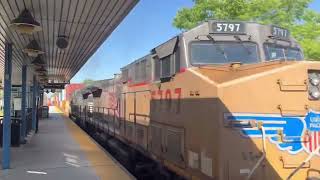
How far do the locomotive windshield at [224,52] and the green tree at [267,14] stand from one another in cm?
1430

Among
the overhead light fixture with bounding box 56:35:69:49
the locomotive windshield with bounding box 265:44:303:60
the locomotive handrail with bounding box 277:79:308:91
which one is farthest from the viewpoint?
the overhead light fixture with bounding box 56:35:69:49

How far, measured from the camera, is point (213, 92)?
5.86 meters

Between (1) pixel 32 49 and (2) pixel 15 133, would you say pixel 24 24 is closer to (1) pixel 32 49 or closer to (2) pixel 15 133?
(1) pixel 32 49

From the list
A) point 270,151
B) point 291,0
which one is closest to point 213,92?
point 270,151

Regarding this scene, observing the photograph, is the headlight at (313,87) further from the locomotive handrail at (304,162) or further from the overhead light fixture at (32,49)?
the overhead light fixture at (32,49)

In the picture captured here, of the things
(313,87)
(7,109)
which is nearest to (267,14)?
(7,109)

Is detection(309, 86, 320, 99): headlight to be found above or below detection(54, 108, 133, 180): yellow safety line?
above

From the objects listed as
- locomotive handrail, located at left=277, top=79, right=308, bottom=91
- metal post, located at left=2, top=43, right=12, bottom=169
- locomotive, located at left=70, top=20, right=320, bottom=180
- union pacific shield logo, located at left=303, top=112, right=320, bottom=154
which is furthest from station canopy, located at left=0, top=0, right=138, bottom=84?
union pacific shield logo, located at left=303, top=112, right=320, bottom=154

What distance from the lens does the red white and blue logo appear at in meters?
5.75

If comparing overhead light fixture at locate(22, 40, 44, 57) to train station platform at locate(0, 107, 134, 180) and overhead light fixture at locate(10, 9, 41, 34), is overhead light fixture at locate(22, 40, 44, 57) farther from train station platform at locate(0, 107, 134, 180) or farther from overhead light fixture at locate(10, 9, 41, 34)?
overhead light fixture at locate(10, 9, 41, 34)

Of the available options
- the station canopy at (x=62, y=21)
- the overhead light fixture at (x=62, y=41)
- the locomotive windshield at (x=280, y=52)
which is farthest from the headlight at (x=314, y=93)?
the overhead light fixture at (x=62, y=41)

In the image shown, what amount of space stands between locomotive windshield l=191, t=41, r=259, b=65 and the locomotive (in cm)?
2

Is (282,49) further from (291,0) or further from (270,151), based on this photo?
(291,0)

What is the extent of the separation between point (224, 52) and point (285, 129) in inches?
81.8
